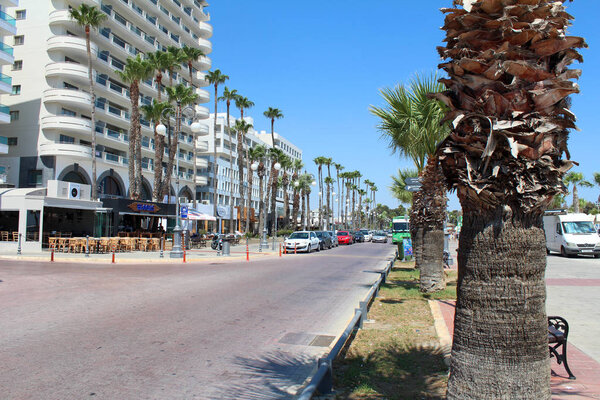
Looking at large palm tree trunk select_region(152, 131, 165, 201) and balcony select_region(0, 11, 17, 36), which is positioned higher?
balcony select_region(0, 11, 17, 36)

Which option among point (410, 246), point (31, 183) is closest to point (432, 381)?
point (410, 246)

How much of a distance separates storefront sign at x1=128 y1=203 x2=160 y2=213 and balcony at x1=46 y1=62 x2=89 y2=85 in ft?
49.4

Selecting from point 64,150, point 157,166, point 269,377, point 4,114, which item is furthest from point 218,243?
point 269,377

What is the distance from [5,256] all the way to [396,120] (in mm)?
21415

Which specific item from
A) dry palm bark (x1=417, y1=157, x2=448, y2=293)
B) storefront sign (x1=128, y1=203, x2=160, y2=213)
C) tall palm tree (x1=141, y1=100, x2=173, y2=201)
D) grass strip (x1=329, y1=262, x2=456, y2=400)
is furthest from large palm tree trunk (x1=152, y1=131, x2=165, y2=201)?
grass strip (x1=329, y1=262, x2=456, y2=400)

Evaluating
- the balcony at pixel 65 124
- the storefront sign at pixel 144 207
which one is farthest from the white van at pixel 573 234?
the balcony at pixel 65 124

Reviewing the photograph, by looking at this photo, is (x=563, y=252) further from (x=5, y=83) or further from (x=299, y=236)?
(x=5, y=83)

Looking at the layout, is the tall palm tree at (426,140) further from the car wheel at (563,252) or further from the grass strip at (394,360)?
the car wheel at (563,252)

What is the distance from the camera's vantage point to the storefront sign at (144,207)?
1209 inches

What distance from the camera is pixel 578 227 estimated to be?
25281mm

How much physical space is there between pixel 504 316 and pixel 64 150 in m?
40.3

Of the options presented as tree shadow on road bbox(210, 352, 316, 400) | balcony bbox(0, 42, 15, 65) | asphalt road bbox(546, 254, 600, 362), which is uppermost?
balcony bbox(0, 42, 15, 65)

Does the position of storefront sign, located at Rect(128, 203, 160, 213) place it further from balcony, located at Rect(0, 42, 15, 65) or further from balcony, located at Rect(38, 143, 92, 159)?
balcony, located at Rect(0, 42, 15, 65)

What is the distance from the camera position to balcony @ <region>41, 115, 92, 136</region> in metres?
37.1
